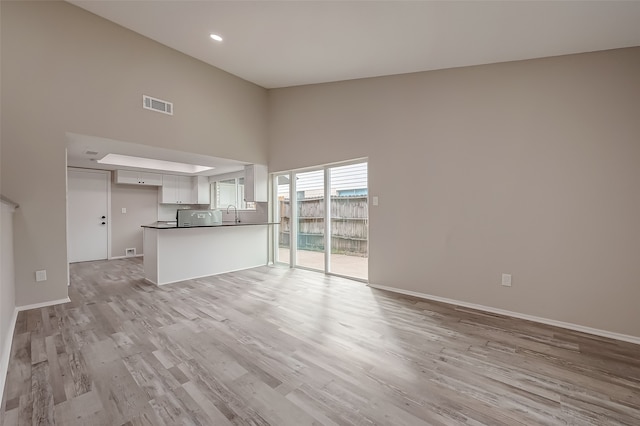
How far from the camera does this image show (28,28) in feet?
10.2

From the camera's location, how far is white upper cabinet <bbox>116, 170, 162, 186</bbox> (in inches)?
244

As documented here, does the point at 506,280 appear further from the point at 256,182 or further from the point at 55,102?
the point at 55,102

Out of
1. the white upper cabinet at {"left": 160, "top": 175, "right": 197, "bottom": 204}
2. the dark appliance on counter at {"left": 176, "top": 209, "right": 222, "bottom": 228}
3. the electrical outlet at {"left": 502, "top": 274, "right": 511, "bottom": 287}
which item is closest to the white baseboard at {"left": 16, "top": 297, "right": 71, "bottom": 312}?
the dark appliance on counter at {"left": 176, "top": 209, "right": 222, "bottom": 228}

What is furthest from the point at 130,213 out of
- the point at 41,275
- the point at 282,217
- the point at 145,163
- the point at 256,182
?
the point at 282,217

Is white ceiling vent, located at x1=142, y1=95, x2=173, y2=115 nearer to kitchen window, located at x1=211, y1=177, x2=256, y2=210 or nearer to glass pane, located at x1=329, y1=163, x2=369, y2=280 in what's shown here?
kitchen window, located at x1=211, y1=177, x2=256, y2=210

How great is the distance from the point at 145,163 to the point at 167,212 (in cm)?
174

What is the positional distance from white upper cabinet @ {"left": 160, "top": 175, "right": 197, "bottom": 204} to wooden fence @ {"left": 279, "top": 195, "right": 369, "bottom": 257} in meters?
3.38

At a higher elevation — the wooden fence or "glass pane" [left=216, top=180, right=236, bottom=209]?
"glass pane" [left=216, top=180, right=236, bottom=209]

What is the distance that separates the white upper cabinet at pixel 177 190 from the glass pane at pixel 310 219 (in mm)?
3661

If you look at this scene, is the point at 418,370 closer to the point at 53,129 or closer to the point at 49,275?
the point at 49,275

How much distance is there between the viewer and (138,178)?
649 cm

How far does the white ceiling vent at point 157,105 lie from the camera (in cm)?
397

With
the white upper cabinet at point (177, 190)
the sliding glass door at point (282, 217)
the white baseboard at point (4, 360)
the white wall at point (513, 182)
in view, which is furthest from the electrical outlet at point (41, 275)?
the white wall at point (513, 182)

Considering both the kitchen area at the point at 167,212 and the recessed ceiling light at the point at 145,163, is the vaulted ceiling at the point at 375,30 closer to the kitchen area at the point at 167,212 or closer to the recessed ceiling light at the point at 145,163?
the kitchen area at the point at 167,212
